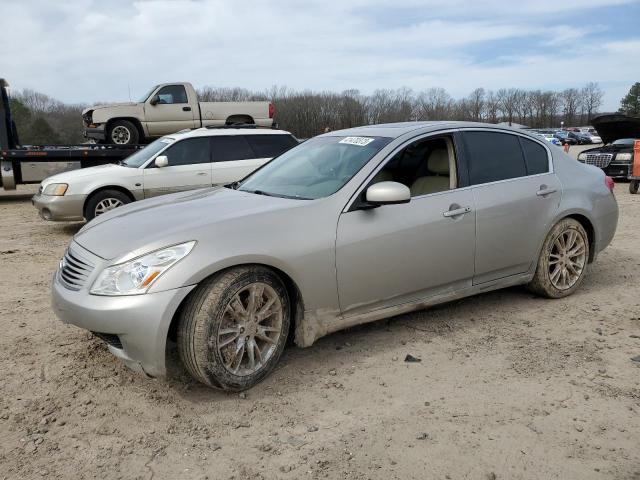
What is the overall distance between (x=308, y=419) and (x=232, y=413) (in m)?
0.44

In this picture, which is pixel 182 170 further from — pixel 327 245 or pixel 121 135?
pixel 121 135

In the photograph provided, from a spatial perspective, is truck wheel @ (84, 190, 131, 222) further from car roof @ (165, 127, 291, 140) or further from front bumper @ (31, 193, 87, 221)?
car roof @ (165, 127, 291, 140)

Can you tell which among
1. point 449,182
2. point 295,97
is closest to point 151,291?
point 449,182

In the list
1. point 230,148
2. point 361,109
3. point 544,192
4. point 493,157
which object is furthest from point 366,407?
point 361,109

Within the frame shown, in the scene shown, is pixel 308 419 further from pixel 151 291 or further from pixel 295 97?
pixel 295 97

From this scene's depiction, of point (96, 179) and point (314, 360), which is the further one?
point (96, 179)

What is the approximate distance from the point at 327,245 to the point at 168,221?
1.02 metres

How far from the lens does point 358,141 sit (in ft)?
14.0

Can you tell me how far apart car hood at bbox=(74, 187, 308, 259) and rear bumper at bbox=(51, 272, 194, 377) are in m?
0.29

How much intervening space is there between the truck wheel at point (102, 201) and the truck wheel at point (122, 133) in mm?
6399

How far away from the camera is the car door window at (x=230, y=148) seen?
9.76 m

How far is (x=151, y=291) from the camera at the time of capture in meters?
3.01

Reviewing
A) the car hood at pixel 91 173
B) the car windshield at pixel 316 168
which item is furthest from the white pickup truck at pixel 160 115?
the car windshield at pixel 316 168

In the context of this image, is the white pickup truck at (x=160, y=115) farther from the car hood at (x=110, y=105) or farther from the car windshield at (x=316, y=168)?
the car windshield at (x=316, y=168)
